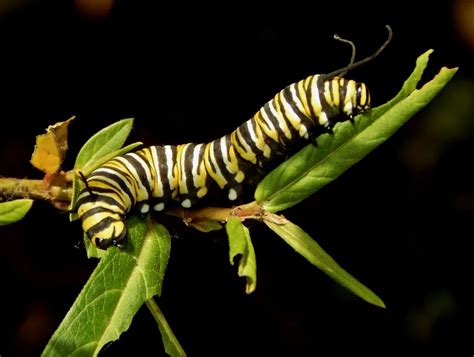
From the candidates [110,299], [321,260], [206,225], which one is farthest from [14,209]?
[321,260]

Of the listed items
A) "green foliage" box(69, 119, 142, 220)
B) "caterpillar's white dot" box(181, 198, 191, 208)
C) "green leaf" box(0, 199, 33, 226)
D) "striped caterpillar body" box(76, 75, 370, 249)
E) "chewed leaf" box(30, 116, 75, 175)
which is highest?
"chewed leaf" box(30, 116, 75, 175)

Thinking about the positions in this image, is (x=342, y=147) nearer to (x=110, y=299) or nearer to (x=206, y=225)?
(x=206, y=225)

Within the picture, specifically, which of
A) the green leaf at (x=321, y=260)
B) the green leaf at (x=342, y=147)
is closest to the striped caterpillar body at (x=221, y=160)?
the green leaf at (x=342, y=147)

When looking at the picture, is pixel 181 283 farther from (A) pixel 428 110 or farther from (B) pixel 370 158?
(A) pixel 428 110

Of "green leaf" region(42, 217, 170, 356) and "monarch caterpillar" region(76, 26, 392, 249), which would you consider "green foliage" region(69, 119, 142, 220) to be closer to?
"monarch caterpillar" region(76, 26, 392, 249)

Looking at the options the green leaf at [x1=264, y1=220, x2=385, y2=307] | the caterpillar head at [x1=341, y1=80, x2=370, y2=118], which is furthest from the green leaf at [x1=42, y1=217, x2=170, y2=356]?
Result: the caterpillar head at [x1=341, y1=80, x2=370, y2=118]

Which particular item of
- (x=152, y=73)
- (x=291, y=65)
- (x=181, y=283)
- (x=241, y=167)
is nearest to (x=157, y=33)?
(x=152, y=73)
